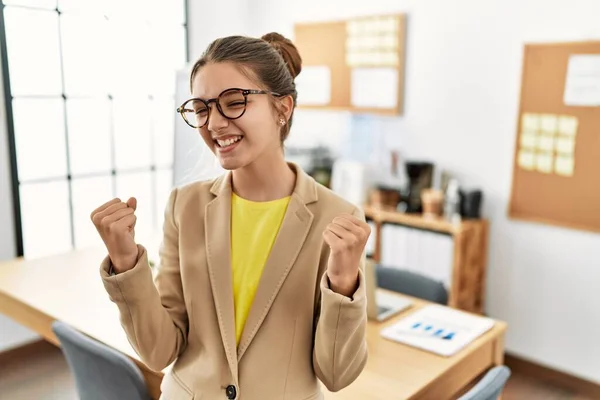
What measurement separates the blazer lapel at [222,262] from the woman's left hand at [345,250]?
224 mm

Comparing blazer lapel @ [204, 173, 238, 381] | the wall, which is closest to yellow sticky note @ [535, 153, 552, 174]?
blazer lapel @ [204, 173, 238, 381]

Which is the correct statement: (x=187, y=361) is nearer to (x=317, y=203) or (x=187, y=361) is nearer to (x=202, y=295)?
(x=202, y=295)

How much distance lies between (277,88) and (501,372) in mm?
876

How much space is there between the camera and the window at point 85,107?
10.2ft

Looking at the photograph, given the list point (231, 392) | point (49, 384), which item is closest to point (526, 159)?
point (231, 392)

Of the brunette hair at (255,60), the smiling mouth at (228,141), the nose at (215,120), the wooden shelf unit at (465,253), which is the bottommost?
the wooden shelf unit at (465,253)

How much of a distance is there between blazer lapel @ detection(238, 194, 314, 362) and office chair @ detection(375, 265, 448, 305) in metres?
1.23

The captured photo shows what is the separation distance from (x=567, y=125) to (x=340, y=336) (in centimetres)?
236

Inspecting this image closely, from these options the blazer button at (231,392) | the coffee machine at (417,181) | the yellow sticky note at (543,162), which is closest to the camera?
the blazer button at (231,392)

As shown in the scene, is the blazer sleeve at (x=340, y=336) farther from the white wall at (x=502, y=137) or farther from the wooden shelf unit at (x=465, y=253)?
the white wall at (x=502, y=137)

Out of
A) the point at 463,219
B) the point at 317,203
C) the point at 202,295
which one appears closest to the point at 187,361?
the point at 202,295

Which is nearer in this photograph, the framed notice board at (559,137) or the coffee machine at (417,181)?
the framed notice board at (559,137)

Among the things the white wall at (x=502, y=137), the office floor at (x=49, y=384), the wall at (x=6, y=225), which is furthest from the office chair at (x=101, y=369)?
the white wall at (x=502, y=137)

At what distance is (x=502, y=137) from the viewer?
3105 millimetres
